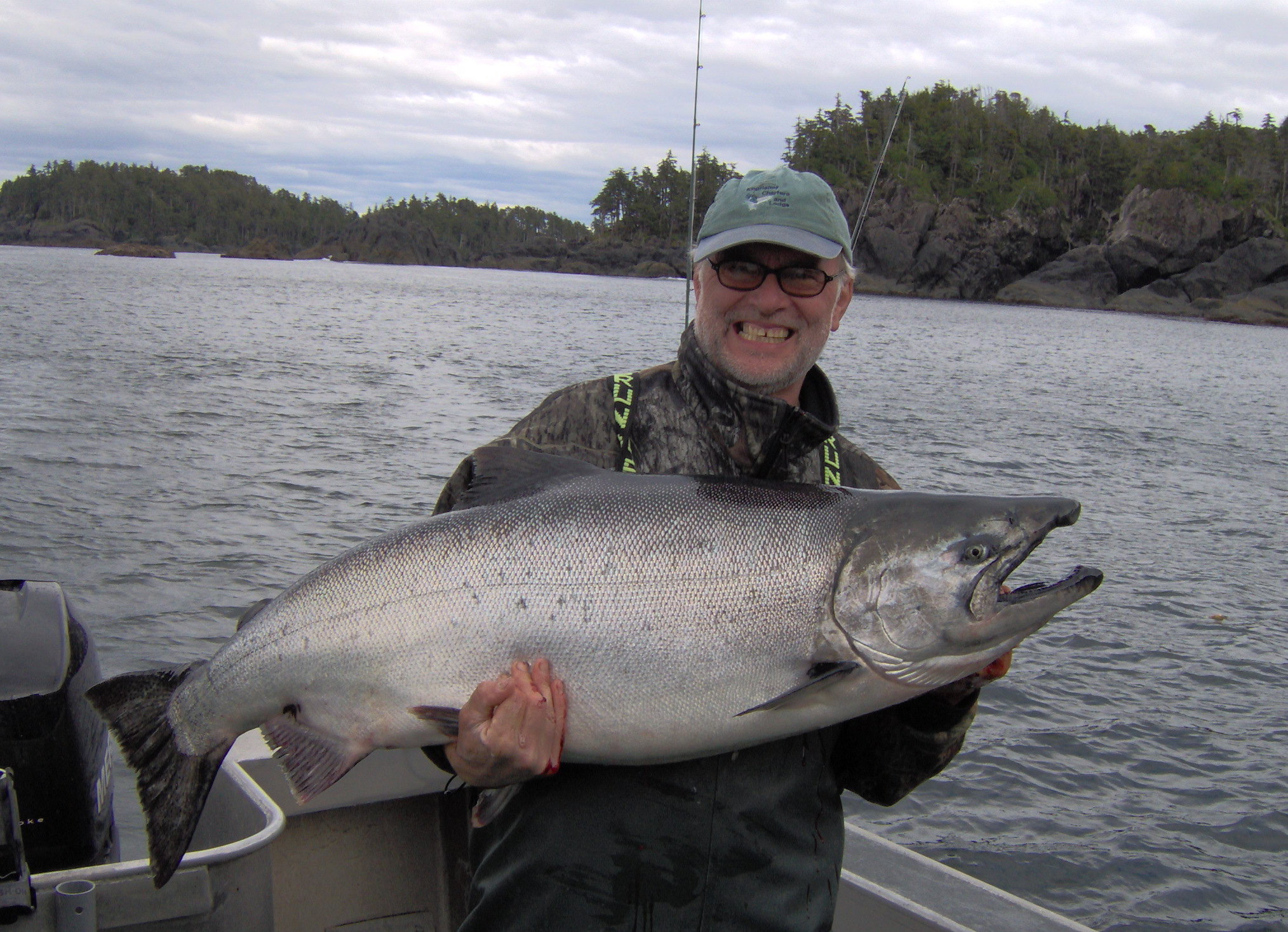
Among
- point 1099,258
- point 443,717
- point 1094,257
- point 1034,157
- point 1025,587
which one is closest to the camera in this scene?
point 443,717

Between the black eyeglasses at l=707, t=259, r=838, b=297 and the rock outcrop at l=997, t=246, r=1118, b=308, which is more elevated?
the rock outcrop at l=997, t=246, r=1118, b=308

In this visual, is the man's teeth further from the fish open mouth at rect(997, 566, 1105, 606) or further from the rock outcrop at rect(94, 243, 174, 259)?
the rock outcrop at rect(94, 243, 174, 259)

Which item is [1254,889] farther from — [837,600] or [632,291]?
[632,291]

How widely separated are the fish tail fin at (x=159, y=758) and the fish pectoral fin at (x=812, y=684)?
1.31 m

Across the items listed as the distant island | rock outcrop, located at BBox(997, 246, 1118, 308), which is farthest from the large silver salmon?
rock outcrop, located at BBox(997, 246, 1118, 308)

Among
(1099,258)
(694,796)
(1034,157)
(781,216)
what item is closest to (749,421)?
(781,216)

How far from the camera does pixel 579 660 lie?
225 centimetres

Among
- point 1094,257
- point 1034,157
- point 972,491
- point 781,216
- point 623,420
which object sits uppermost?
point 1034,157

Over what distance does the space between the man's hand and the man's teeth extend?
110 centimetres

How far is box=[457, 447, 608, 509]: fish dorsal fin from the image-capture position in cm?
245

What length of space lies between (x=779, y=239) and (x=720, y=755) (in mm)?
1344

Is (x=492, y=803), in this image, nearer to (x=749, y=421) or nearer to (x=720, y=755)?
(x=720, y=755)

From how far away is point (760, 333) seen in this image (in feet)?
9.00

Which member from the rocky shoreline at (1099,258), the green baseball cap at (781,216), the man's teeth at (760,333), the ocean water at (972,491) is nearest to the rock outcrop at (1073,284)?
the rocky shoreline at (1099,258)
